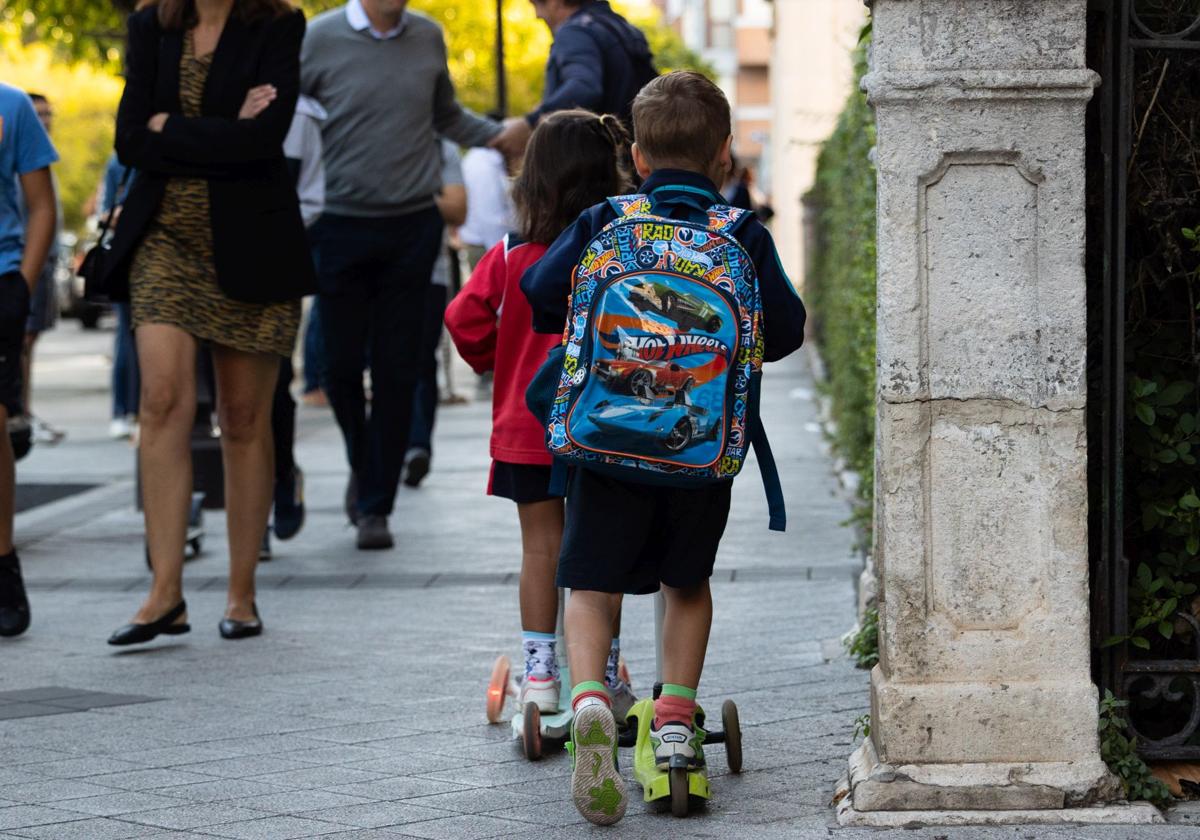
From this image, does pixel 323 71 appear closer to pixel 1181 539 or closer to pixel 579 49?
pixel 579 49

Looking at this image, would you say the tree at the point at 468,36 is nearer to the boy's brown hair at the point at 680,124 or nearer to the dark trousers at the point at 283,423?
the dark trousers at the point at 283,423

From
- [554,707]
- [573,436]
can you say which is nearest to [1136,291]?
[573,436]

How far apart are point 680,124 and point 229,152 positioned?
7.75 feet

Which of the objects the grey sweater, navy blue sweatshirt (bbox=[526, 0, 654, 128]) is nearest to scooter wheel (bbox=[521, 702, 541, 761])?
navy blue sweatshirt (bbox=[526, 0, 654, 128])

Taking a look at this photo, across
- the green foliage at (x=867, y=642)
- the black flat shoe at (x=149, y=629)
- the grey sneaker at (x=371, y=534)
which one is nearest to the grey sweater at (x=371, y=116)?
the grey sneaker at (x=371, y=534)

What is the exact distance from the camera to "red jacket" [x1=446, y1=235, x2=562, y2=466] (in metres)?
4.70

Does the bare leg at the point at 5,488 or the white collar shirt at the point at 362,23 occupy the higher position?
the white collar shirt at the point at 362,23

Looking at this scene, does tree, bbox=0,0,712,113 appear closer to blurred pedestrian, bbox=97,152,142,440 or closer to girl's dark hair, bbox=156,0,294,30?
blurred pedestrian, bbox=97,152,142,440

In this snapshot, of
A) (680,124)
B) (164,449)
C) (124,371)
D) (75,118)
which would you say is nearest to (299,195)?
(164,449)

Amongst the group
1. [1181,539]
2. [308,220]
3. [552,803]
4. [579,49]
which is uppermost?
[579,49]

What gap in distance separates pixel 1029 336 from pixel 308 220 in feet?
14.9

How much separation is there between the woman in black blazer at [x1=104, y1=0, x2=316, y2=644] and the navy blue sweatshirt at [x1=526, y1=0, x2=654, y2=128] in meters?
0.94

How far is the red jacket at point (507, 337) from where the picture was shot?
4.70 meters

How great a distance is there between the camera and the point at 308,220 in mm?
7926
